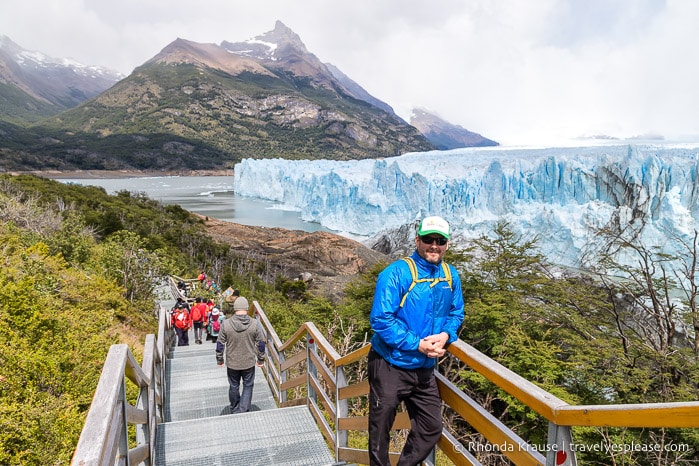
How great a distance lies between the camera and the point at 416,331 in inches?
75.5

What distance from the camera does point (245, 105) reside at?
140625 millimetres

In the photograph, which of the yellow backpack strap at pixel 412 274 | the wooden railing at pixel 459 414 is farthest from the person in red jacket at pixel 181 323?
the yellow backpack strap at pixel 412 274

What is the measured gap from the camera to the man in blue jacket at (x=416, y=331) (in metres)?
1.88

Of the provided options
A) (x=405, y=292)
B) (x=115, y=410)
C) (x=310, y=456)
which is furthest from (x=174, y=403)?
(x=405, y=292)

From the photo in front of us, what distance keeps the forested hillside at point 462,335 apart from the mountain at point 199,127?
80.5 m

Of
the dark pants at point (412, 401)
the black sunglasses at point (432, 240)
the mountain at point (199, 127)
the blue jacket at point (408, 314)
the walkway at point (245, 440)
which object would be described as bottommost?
the walkway at point (245, 440)

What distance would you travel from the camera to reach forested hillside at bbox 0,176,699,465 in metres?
3.14

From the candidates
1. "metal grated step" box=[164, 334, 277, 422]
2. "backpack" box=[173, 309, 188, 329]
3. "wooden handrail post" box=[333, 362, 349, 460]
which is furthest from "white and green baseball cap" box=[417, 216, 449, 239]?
"backpack" box=[173, 309, 188, 329]

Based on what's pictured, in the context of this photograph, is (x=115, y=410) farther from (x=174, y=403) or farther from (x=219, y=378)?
(x=219, y=378)

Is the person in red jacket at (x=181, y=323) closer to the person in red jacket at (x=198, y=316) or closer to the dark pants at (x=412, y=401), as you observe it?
the person in red jacket at (x=198, y=316)

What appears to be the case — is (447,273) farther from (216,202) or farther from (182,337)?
(216,202)

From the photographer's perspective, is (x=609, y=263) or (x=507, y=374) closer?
(x=507, y=374)

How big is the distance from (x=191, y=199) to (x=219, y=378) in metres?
56.5

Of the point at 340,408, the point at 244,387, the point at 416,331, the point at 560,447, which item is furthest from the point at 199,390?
the point at 560,447
